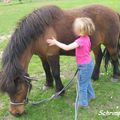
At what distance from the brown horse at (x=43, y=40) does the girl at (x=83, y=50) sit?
0.25m

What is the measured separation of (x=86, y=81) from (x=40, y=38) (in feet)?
3.14

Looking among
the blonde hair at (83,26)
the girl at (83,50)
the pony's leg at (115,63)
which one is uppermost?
the blonde hair at (83,26)

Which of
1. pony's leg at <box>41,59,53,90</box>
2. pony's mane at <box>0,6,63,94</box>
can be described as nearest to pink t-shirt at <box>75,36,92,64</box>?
pony's mane at <box>0,6,63,94</box>

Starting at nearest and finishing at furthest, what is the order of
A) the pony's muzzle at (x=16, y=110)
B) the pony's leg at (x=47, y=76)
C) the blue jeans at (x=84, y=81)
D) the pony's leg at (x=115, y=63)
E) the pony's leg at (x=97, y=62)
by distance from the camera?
the pony's muzzle at (x=16, y=110), the blue jeans at (x=84, y=81), the pony's leg at (x=47, y=76), the pony's leg at (x=115, y=63), the pony's leg at (x=97, y=62)

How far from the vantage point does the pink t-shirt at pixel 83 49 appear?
14.0 ft

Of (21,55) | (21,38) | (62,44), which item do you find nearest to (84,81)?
(62,44)

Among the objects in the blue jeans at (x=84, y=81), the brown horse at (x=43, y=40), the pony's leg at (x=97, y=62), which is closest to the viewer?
the brown horse at (x=43, y=40)

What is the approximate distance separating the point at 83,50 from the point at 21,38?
3.01 ft

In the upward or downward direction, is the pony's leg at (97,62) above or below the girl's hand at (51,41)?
below

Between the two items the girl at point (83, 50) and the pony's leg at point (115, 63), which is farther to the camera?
the pony's leg at point (115, 63)

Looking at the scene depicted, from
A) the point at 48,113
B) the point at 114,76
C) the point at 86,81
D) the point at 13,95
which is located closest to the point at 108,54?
the point at 114,76

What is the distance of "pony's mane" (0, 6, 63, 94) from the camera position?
4035 mm

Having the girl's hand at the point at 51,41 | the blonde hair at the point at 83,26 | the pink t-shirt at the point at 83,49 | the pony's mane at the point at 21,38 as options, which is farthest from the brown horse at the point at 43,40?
the blonde hair at the point at 83,26

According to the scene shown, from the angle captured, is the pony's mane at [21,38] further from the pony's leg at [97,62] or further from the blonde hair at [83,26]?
the pony's leg at [97,62]
